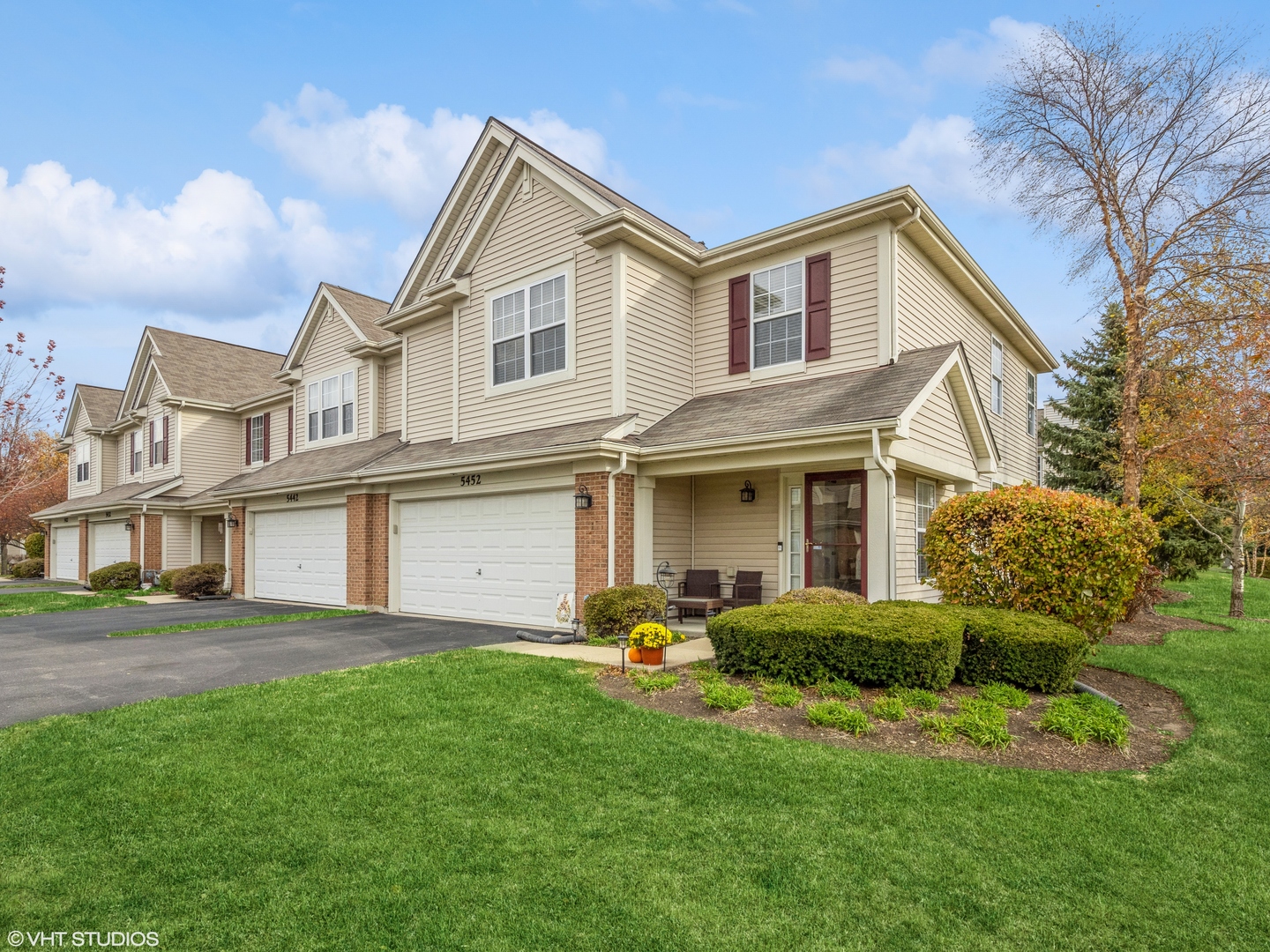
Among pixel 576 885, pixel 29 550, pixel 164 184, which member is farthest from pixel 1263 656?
pixel 29 550

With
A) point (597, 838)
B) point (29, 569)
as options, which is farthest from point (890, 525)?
point (29, 569)

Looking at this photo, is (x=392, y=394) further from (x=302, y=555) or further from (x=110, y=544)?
(x=110, y=544)

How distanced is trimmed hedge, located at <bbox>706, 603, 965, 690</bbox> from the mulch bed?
0.21m

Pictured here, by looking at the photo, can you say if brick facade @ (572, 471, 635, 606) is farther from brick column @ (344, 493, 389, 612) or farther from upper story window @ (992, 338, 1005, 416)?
upper story window @ (992, 338, 1005, 416)

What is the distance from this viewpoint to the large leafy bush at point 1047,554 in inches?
308

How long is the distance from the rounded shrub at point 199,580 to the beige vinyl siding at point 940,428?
18.7m

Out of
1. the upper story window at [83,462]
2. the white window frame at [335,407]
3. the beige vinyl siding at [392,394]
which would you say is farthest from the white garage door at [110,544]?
the beige vinyl siding at [392,394]

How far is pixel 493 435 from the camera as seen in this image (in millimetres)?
13859

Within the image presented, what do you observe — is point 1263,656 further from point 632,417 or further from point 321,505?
point 321,505

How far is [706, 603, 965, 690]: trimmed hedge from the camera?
6742mm

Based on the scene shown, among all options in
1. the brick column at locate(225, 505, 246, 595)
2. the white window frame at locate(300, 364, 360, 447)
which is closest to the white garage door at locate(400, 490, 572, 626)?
the white window frame at locate(300, 364, 360, 447)

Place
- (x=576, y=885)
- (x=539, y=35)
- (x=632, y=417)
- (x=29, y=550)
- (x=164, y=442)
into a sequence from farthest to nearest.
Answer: (x=29, y=550), (x=164, y=442), (x=539, y=35), (x=632, y=417), (x=576, y=885)

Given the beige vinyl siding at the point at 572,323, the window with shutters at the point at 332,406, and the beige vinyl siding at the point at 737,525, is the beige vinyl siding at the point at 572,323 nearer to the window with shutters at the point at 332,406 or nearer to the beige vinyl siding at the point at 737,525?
the beige vinyl siding at the point at 737,525

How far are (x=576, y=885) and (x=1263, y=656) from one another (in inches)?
404
